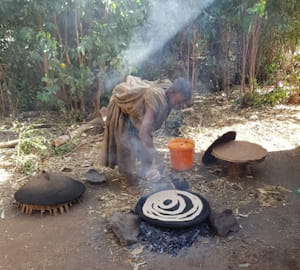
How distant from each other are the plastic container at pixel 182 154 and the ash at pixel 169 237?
1201 millimetres

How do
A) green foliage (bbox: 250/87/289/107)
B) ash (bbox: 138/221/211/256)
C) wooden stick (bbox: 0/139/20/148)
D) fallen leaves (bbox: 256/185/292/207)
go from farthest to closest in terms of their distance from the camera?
green foliage (bbox: 250/87/289/107) < wooden stick (bbox: 0/139/20/148) < fallen leaves (bbox: 256/185/292/207) < ash (bbox: 138/221/211/256)

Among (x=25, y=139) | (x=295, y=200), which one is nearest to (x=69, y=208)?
(x=25, y=139)

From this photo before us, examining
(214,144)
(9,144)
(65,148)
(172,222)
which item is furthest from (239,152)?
(9,144)

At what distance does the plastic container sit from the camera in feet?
13.5

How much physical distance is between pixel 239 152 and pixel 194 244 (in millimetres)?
1485

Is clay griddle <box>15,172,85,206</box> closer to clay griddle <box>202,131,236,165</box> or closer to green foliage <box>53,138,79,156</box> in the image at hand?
green foliage <box>53,138,79,156</box>

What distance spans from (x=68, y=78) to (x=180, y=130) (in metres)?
2.00

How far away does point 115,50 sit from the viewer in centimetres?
542

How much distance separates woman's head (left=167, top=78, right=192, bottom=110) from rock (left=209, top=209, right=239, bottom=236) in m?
1.07

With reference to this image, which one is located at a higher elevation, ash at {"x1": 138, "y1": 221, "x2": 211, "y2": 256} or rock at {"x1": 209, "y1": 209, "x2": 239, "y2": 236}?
rock at {"x1": 209, "y1": 209, "x2": 239, "y2": 236}

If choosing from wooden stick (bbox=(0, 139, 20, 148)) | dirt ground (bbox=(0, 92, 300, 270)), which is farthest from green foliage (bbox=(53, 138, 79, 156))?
wooden stick (bbox=(0, 139, 20, 148))

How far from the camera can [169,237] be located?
2928 millimetres

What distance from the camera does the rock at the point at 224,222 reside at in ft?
9.80

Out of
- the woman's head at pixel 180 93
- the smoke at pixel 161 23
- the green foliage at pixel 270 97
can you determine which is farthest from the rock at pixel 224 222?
the green foliage at pixel 270 97
